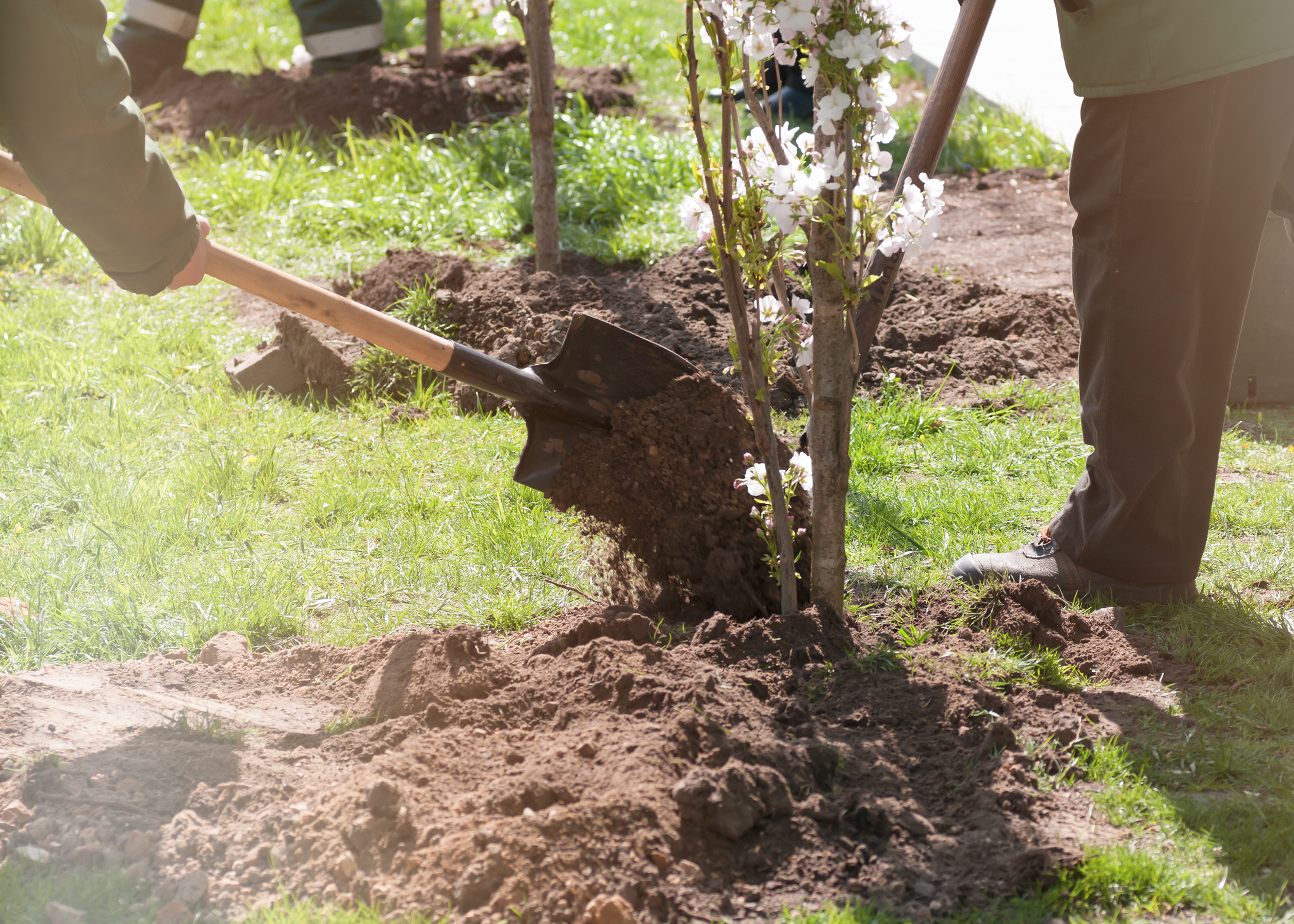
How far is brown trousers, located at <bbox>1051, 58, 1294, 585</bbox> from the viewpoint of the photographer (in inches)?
87.2

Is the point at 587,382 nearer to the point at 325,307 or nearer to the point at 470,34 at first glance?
the point at 325,307

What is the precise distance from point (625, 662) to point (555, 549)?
35.5 inches

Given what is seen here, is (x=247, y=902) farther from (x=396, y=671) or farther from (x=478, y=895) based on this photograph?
(x=396, y=671)

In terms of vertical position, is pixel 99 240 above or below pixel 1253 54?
below

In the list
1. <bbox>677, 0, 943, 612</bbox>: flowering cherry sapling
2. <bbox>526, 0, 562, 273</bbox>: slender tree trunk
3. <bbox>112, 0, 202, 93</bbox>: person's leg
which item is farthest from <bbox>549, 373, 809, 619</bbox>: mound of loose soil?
<bbox>112, 0, 202, 93</bbox>: person's leg

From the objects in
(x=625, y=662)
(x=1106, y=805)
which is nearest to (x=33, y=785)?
(x=625, y=662)

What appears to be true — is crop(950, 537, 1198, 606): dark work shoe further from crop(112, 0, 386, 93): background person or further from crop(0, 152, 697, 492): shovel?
crop(112, 0, 386, 93): background person

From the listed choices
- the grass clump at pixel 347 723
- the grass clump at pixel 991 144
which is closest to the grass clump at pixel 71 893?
the grass clump at pixel 347 723

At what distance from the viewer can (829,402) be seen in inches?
84.0

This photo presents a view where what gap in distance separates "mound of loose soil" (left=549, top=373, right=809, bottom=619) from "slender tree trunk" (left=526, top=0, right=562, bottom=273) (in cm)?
205

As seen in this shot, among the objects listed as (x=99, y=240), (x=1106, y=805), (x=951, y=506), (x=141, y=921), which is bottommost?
(x=141, y=921)

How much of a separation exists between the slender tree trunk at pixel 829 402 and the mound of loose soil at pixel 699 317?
1.61 metres

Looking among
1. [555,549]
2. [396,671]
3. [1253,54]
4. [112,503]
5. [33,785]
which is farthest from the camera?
[112,503]

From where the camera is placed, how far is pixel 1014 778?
6.47ft
